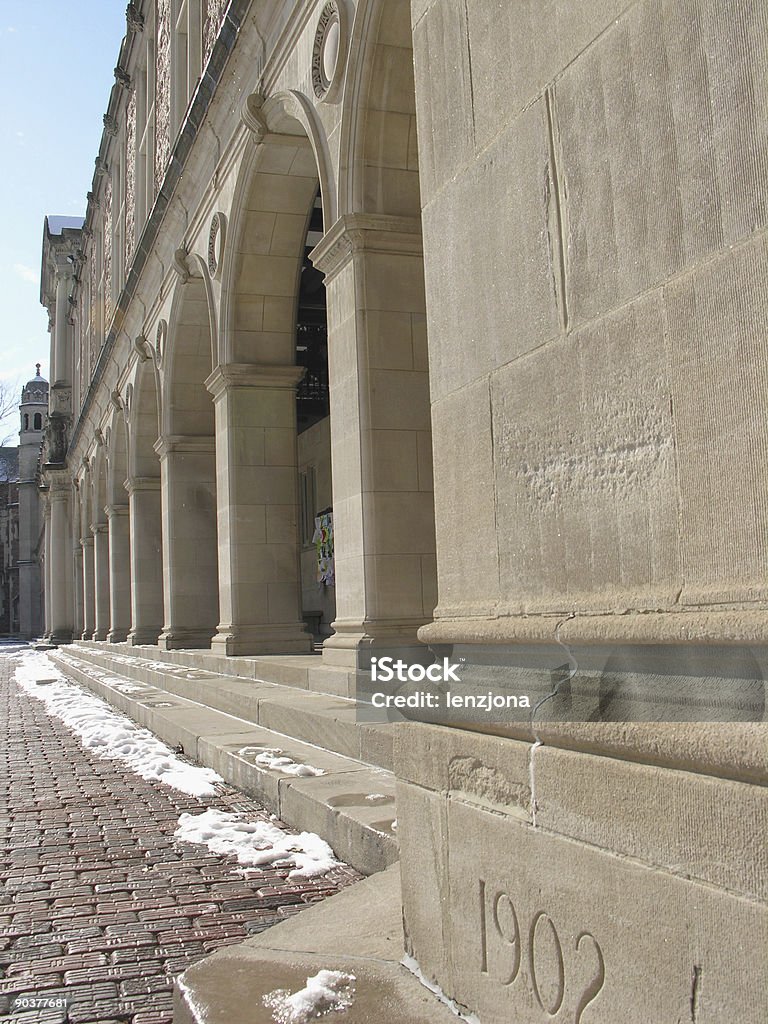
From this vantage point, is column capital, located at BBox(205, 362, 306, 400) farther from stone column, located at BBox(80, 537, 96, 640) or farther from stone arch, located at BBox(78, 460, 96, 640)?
stone column, located at BBox(80, 537, 96, 640)

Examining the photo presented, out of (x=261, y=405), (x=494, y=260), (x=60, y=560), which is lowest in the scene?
(x=494, y=260)

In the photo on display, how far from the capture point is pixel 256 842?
4.72 metres

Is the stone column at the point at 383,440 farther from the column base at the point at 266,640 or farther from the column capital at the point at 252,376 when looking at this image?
the column capital at the point at 252,376

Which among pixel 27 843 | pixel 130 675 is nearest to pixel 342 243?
pixel 27 843

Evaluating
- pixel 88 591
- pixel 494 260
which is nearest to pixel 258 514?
pixel 494 260

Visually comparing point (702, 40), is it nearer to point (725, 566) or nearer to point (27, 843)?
point (725, 566)

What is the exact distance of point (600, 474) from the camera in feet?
7.27

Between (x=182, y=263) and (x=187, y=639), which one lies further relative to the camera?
(x=187, y=639)

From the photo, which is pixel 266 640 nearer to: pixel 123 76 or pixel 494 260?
pixel 494 260

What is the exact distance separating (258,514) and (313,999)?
9.14 metres

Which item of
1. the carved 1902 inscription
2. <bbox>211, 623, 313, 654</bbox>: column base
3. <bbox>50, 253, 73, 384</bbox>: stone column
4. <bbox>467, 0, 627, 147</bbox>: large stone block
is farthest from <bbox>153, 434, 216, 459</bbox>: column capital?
<bbox>50, 253, 73, 384</bbox>: stone column

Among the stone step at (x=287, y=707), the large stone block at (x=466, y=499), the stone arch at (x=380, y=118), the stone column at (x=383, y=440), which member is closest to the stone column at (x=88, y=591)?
the stone step at (x=287, y=707)

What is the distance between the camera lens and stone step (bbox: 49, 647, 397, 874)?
409cm

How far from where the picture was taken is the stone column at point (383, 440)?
7.31 metres
